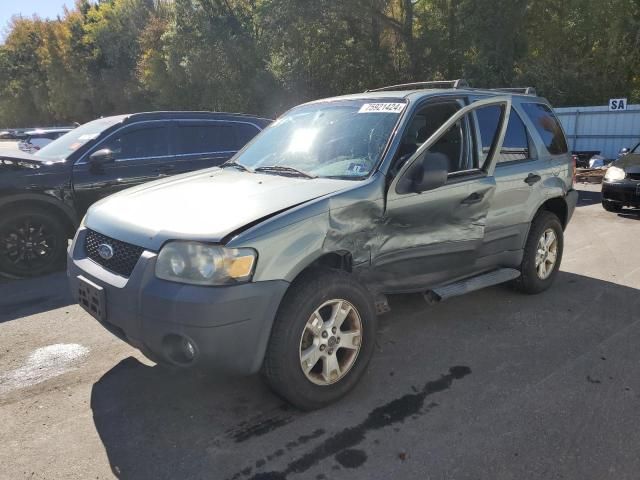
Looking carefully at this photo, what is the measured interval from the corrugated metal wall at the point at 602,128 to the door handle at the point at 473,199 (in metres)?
14.3

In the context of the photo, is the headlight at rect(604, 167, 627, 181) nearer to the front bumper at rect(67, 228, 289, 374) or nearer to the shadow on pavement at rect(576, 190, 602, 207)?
the shadow on pavement at rect(576, 190, 602, 207)

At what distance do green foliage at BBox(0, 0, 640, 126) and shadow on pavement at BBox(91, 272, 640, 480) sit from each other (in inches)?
767

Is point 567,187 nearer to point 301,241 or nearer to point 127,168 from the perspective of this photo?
point 301,241

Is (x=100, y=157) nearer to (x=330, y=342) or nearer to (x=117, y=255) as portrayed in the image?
(x=117, y=255)

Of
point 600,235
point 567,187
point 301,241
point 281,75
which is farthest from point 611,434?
point 281,75

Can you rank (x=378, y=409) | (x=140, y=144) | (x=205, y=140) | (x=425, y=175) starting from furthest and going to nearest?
(x=205, y=140) < (x=140, y=144) < (x=425, y=175) < (x=378, y=409)

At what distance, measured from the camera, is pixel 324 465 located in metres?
2.63

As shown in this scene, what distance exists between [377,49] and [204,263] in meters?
24.9

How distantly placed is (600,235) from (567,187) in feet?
9.97

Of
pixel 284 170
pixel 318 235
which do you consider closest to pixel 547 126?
pixel 284 170

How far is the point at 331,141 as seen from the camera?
3.79m

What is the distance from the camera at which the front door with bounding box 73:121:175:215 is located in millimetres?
6094

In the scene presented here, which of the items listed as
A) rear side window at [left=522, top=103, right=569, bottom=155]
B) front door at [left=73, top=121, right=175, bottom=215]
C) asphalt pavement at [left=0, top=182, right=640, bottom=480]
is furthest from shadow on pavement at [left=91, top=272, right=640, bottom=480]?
front door at [left=73, top=121, right=175, bottom=215]

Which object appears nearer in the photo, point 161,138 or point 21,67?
point 161,138
